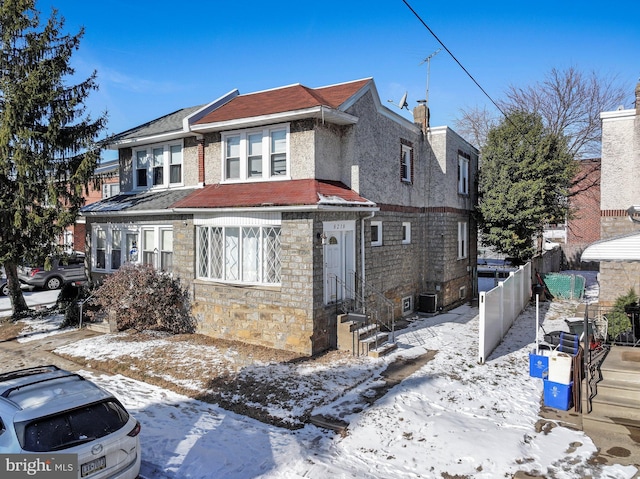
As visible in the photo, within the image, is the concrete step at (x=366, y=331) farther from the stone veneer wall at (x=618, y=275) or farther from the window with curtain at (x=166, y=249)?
the stone veneer wall at (x=618, y=275)

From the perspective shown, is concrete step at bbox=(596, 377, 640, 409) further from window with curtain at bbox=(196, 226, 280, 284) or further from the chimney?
the chimney

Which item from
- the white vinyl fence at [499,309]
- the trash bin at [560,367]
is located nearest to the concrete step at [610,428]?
the trash bin at [560,367]

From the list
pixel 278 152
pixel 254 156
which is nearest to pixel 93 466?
pixel 278 152

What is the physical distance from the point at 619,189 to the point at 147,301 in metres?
16.3

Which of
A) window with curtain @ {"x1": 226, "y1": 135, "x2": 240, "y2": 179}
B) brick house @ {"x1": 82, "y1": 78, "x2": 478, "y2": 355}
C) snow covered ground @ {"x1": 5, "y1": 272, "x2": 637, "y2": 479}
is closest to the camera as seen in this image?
snow covered ground @ {"x1": 5, "y1": 272, "x2": 637, "y2": 479}

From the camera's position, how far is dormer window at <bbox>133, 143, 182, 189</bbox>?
1553cm

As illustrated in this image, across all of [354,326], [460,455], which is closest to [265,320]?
[354,326]

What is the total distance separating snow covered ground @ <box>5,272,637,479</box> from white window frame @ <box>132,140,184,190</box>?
25.8 feet

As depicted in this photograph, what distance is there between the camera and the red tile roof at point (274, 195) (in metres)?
11.1

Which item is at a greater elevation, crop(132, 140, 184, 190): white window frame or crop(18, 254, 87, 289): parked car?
crop(132, 140, 184, 190): white window frame

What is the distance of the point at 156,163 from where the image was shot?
16156 millimetres

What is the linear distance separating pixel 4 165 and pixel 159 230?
505 centimetres

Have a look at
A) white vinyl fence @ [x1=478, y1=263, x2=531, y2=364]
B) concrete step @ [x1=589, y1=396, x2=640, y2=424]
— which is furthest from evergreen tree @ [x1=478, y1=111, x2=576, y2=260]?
concrete step @ [x1=589, y1=396, x2=640, y2=424]

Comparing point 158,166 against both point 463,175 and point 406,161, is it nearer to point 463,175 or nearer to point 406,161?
point 406,161
